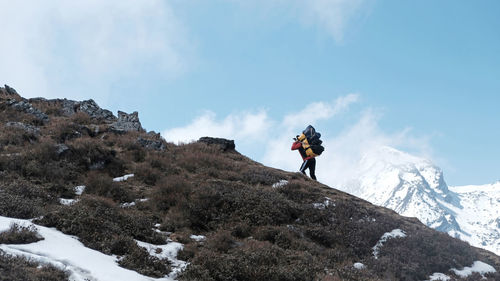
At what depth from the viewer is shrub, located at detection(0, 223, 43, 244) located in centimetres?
772

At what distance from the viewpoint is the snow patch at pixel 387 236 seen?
12.1 m

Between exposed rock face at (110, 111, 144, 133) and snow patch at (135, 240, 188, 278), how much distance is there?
11569 millimetres

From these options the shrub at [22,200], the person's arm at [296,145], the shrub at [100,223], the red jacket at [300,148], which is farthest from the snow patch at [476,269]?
the shrub at [22,200]

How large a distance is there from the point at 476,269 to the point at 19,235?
11.6 m

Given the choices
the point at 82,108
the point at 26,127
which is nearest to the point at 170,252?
the point at 26,127

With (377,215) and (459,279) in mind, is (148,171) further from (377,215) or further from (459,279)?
(459,279)

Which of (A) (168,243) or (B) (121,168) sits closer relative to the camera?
(A) (168,243)

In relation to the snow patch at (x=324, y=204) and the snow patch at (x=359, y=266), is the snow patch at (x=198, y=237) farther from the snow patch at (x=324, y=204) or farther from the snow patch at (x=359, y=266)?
the snow patch at (x=324, y=204)

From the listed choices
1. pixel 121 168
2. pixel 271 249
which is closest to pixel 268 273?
pixel 271 249

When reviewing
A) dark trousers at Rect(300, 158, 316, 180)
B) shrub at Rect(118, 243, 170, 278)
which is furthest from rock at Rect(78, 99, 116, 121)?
shrub at Rect(118, 243, 170, 278)

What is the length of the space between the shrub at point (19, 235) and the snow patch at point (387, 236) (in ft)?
27.9

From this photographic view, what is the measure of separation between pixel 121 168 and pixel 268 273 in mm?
8352

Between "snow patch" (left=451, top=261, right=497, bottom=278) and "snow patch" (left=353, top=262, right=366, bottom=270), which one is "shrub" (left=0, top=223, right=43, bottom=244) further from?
"snow patch" (left=451, top=261, right=497, bottom=278)

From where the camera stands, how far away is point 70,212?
973cm
